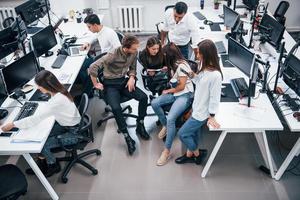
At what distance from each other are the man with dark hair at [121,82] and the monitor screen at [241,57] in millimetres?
1151

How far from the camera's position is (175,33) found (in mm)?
4328

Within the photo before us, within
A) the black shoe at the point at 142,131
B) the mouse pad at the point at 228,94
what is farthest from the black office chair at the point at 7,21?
the mouse pad at the point at 228,94

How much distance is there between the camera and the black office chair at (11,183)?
104 inches

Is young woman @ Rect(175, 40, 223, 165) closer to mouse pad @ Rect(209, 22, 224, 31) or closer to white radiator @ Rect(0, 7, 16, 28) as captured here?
mouse pad @ Rect(209, 22, 224, 31)

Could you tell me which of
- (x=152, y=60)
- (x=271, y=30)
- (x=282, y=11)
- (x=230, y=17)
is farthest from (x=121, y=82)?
(x=282, y=11)

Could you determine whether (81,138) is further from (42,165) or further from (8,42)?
(8,42)

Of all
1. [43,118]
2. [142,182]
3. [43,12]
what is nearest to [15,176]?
[43,118]

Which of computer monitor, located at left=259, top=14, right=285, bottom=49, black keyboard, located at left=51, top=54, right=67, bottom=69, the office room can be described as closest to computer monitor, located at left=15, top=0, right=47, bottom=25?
the office room

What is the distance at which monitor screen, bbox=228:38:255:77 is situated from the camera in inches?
130

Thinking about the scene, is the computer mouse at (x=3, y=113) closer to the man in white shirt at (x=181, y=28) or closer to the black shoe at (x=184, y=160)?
the black shoe at (x=184, y=160)

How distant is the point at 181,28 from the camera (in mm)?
4230

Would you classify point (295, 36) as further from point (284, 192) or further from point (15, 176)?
point (15, 176)

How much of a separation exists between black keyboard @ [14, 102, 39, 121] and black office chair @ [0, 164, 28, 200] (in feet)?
1.73

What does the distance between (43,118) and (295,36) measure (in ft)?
17.6
